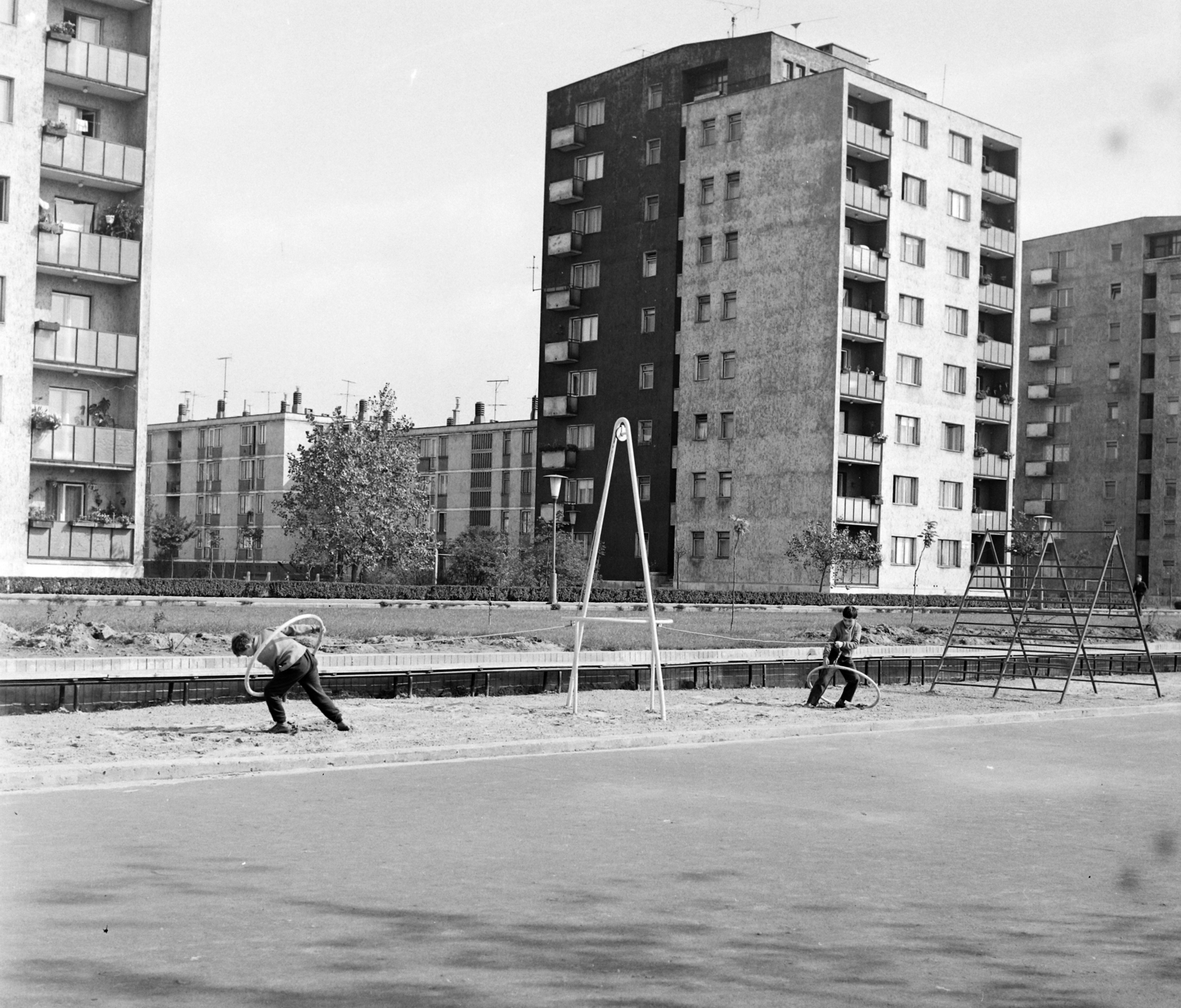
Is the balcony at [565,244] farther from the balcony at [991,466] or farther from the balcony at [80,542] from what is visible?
the balcony at [80,542]

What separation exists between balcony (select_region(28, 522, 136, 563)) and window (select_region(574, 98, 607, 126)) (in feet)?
152

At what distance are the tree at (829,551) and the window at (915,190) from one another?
55.5ft

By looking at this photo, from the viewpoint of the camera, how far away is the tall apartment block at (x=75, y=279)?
40.0 meters

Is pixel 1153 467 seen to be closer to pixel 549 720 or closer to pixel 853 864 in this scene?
pixel 549 720

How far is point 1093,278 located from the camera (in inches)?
4008

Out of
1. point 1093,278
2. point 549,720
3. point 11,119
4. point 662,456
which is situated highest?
point 1093,278

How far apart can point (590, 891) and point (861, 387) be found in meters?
64.5

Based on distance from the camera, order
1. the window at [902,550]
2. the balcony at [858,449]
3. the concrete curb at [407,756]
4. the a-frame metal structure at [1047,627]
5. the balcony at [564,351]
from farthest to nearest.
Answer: the balcony at [564,351]
the window at [902,550]
the balcony at [858,449]
the a-frame metal structure at [1047,627]
the concrete curb at [407,756]

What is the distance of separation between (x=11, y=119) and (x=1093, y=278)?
78.6 meters

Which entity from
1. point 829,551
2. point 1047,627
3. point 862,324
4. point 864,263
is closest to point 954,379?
point 862,324

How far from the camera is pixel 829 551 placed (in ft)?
211

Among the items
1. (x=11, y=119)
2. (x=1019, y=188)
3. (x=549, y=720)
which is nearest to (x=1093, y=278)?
(x=1019, y=188)

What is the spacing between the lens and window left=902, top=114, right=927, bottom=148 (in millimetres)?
73062

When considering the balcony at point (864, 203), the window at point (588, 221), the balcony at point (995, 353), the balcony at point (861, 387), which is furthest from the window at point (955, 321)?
the window at point (588, 221)
